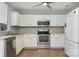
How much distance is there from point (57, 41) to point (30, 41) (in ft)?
4.65

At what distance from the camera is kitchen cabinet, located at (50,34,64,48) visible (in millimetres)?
6906

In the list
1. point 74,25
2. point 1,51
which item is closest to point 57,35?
point 74,25

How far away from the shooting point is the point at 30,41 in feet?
22.9

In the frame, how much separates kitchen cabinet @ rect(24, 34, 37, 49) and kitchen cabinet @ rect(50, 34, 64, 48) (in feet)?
2.93

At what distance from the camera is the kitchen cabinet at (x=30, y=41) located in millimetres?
6977

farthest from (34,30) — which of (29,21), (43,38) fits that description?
(43,38)

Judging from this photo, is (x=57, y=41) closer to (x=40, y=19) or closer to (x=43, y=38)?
(x=43, y=38)

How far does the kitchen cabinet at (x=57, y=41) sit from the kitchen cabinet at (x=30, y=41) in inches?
35.1

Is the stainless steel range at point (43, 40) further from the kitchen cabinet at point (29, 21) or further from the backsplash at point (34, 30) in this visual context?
the kitchen cabinet at point (29, 21)

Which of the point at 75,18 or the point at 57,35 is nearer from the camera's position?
the point at 75,18

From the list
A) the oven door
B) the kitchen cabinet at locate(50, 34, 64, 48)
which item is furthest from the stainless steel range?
the kitchen cabinet at locate(50, 34, 64, 48)

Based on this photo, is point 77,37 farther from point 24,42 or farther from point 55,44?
point 24,42

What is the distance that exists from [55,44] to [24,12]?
2.52 meters

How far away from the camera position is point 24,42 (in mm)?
6961
